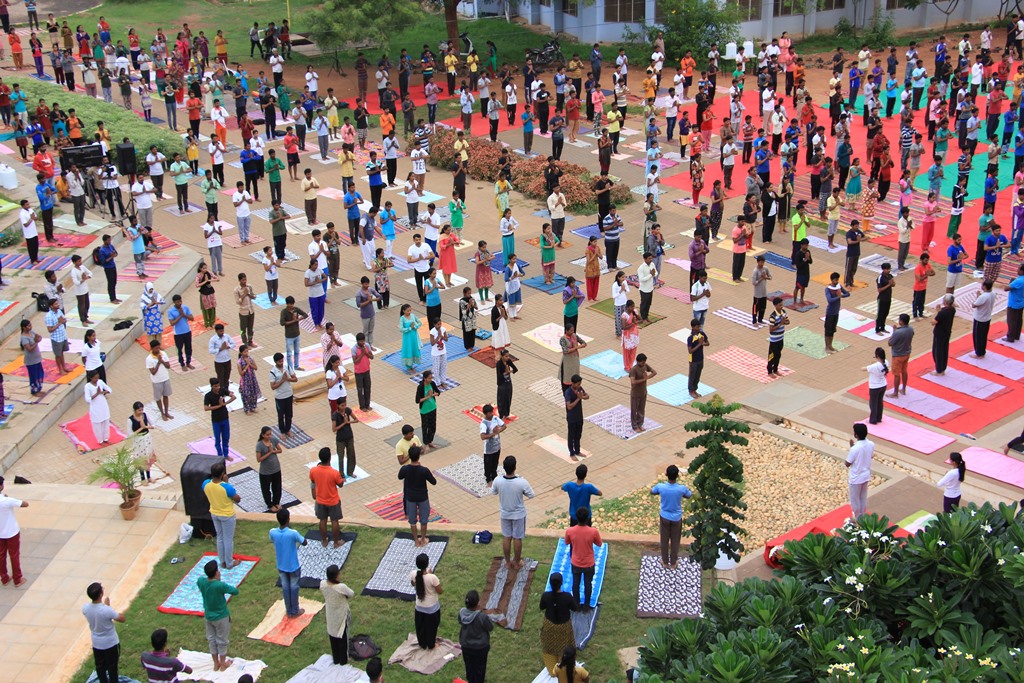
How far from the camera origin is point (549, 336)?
71.1ft

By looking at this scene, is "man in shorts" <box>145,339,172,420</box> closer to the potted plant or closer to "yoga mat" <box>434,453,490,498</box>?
the potted plant

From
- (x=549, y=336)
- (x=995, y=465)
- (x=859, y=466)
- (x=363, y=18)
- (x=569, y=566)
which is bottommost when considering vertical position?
(x=995, y=465)

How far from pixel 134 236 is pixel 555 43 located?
63.6 feet

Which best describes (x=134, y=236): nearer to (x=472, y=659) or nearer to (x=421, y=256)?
(x=421, y=256)

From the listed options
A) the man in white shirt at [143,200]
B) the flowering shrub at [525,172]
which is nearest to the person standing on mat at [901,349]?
the flowering shrub at [525,172]

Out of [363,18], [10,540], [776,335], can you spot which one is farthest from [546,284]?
[363,18]

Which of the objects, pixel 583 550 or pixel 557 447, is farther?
pixel 557 447

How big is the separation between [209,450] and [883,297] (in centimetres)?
1174

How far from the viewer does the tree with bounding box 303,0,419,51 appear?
35344mm

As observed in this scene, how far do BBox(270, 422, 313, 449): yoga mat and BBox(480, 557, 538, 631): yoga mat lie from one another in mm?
5092

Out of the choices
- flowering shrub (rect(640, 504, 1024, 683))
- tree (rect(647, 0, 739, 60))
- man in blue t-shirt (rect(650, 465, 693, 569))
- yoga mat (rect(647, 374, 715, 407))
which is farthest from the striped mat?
tree (rect(647, 0, 739, 60))

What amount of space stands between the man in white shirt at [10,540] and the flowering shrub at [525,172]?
52.8ft

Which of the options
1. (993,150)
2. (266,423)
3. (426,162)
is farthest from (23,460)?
(993,150)

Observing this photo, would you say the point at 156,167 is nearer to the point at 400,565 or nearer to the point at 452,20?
the point at 452,20
